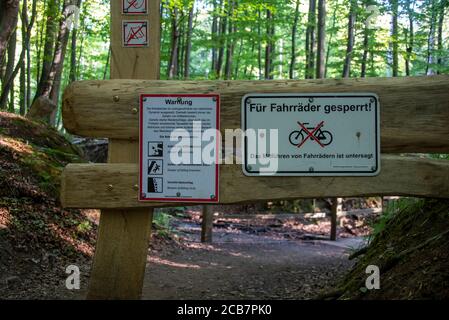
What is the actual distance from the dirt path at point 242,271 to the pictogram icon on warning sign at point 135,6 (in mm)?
4374

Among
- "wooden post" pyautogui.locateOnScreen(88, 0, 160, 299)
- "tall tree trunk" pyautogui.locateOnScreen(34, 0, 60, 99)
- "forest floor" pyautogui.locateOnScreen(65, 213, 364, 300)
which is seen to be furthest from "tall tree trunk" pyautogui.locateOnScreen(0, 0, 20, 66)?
"wooden post" pyautogui.locateOnScreen(88, 0, 160, 299)

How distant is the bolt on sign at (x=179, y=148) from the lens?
2.72 meters

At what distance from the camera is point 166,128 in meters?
2.75

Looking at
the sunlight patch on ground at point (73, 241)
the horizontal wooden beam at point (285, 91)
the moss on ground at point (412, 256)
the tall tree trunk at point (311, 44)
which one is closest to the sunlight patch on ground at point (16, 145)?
the sunlight patch on ground at point (73, 241)

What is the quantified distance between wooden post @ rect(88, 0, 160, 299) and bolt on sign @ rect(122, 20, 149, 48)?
0.09 ft

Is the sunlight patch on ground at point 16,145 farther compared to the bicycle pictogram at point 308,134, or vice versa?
the sunlight patch on ground at point 16,145

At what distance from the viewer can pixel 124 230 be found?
2.80 meters

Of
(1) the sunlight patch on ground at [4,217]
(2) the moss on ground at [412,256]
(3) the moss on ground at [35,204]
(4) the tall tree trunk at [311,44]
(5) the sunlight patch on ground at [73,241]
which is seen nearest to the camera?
(2) the moss on ground at [412,256]

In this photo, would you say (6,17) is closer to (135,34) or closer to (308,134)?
(135,34)

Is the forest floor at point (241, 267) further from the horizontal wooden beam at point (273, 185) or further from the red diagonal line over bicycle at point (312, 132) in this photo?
the red diagonal line over bicycle at point (312, 132)

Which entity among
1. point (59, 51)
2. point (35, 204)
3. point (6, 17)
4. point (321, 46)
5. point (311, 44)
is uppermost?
point (311, 44)

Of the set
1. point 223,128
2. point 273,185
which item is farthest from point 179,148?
point 273,185

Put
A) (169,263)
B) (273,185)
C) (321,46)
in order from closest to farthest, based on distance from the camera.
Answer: (273,185)
(169,263)
(321,46)
